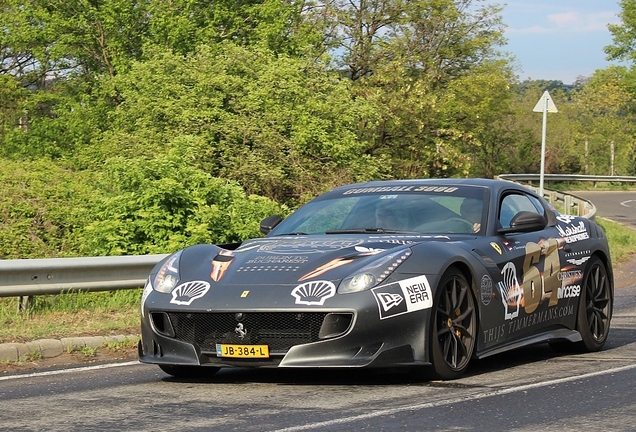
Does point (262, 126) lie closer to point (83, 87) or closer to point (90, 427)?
point (83, 87)

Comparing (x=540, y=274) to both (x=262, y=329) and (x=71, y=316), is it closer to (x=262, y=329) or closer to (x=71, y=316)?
(x=262, y=329)

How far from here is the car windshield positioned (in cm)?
808

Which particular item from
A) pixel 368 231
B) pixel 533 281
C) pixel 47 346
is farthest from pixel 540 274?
pixel 47 346

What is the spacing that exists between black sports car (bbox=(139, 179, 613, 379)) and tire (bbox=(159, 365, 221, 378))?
0.01 m

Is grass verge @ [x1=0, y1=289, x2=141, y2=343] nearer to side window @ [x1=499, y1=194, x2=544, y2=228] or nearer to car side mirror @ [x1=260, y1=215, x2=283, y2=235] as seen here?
car side mirror @ [x1=260, y1=215, x2=283, y2=235]

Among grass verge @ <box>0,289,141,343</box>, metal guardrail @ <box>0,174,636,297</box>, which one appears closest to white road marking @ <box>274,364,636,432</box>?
grass verge @ <box>0,289,141,343</box>

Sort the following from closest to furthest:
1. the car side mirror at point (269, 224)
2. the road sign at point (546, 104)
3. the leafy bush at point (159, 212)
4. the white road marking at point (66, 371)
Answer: the white road marking at point (66, 371) < the car side mirror at point (269, 224) < the leafy bush at point (159, 212) < the road sign at point (546, 104)

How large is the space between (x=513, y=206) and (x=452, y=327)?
192 cm

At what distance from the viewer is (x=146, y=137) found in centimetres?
2591

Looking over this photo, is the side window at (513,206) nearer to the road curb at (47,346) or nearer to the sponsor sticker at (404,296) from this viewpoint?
the sponsor sticker at (404,296)

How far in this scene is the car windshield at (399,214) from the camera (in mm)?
8078

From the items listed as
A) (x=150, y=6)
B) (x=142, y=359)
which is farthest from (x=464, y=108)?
(x=142, y=359)

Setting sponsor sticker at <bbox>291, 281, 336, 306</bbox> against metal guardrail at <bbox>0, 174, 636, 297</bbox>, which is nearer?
sponsor sticker at <bbox>291, 281, 336, 306</bbox>

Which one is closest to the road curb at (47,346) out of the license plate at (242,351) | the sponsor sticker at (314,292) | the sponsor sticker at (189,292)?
the sponsor sticker at (189,292)
